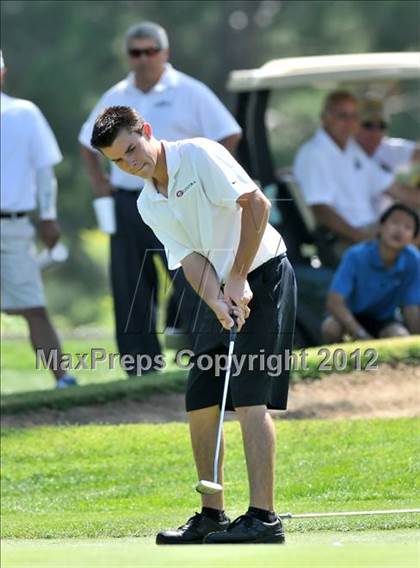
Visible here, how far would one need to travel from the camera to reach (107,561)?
5.47m

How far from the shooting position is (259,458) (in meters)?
6.19

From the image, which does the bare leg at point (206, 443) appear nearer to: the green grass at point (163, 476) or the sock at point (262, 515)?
the sock at point (262, 515)

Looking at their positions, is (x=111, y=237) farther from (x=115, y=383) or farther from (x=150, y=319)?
(x=115, y=383)

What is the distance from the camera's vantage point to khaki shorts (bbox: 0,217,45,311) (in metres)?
10.6

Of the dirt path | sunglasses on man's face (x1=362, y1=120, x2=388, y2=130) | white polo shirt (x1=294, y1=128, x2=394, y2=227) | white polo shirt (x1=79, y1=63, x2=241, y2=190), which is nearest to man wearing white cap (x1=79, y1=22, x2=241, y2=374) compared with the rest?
white polo shirt (x1=79, y1=63, x2=241, y2=190)

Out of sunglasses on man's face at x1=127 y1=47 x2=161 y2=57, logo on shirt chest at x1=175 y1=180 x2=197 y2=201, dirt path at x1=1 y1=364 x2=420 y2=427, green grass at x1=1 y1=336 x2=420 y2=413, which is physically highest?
logo on shirt chest at x1=175 y1=180 x2=197 y2=201

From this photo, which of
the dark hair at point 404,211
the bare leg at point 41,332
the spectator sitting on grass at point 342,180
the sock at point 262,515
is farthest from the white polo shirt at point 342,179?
the sock at point 262,515

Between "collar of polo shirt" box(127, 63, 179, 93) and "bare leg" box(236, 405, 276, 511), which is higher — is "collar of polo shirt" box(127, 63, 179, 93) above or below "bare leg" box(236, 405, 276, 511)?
above

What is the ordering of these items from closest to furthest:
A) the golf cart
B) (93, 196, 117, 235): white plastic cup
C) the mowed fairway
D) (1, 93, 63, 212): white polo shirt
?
the mowed fairway < (1, 93, 63, 212): white polo shirt < (93, 196, 117, 235): white plastic cup < the golf cart

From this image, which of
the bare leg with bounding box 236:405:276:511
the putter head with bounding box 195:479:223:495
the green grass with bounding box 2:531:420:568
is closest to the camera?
the green grass with bounding box 2:531:420:568

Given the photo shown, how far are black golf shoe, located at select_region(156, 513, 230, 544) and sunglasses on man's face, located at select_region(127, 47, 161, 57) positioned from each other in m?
5.38

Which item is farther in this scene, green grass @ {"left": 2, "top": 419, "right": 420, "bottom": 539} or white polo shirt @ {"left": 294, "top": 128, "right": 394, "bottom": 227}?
white polo shirt @ {"left": 294, "top": 128, "right": 394, "bottom": 227}

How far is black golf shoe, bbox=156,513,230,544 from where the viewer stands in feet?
20.6

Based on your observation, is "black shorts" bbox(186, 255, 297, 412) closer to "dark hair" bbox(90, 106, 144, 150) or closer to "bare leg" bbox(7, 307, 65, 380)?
"dark hair" bbox(90, 106, 144, 150)
